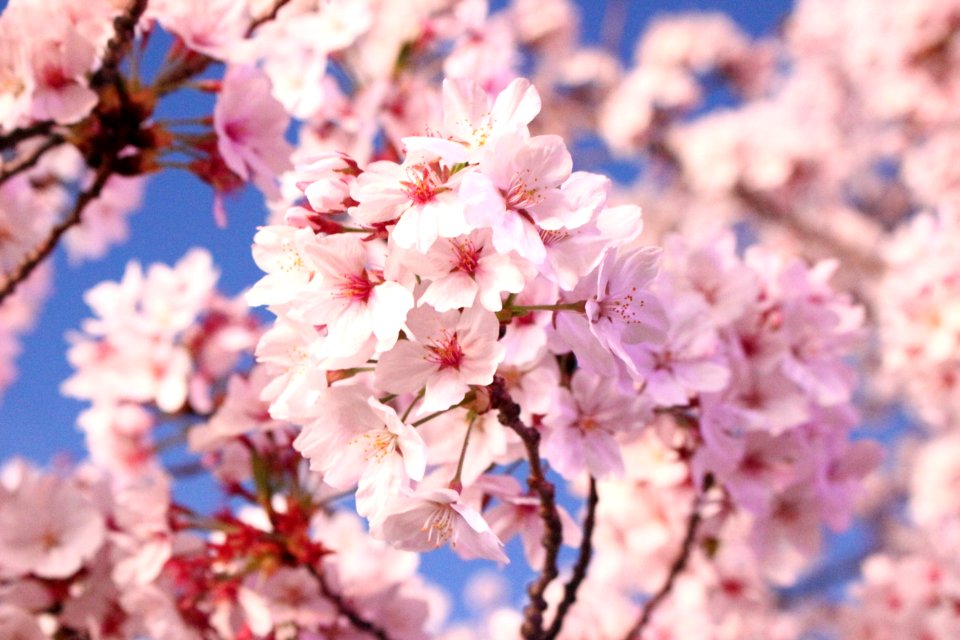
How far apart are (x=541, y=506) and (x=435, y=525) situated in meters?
0.21

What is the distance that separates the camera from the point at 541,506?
109cm

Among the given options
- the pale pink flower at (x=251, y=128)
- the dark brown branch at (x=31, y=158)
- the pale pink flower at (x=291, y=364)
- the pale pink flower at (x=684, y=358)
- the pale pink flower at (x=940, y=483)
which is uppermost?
the dark brown branch at (x=31, y=158)

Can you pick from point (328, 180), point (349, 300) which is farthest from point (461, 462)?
point (328, 180)

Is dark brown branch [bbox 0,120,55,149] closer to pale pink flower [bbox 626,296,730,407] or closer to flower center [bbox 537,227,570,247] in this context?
flower center [bbox 537,227,570,247]

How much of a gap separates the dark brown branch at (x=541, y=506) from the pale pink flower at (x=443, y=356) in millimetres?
54

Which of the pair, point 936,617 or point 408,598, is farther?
point 936,617

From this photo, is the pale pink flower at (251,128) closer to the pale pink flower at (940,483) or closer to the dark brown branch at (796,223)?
the pale pink flower at (940,483)

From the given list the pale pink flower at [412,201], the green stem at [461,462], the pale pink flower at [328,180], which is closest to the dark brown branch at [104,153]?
the pale pink flower at [328,180]

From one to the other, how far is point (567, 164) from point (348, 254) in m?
0.27

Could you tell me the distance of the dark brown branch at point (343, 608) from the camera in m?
1.45

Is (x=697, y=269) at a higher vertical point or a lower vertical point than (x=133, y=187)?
lower

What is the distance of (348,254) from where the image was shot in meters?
0.94

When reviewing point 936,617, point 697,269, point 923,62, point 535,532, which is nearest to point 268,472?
point 535,532

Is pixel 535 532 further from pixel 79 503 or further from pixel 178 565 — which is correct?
pixel 79 503
